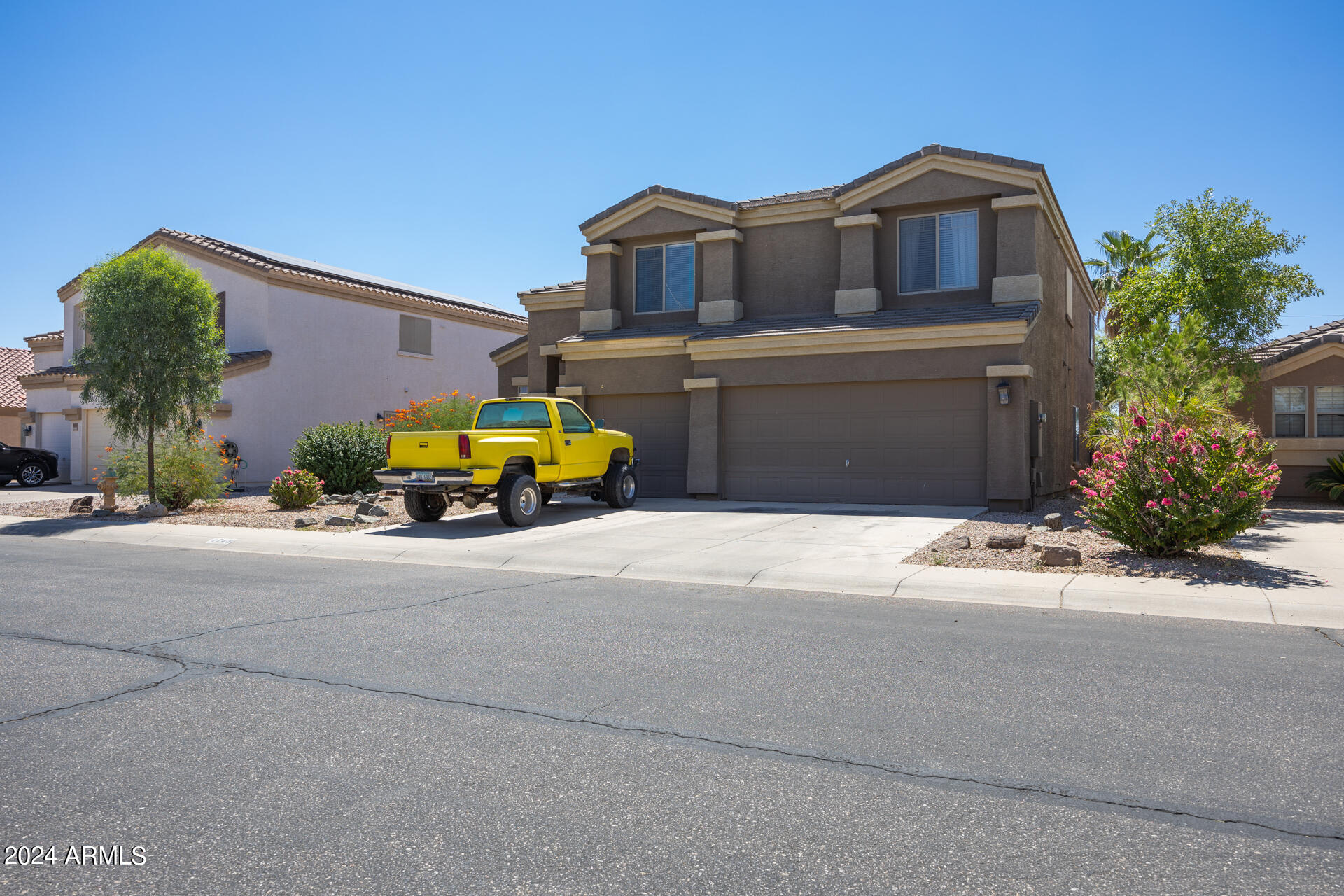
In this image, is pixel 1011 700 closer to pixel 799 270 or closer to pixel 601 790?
pixel 601 790

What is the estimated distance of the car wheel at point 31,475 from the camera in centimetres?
2755

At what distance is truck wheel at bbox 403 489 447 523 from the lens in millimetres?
14844

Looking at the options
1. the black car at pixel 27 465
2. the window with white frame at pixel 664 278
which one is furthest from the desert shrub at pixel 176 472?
the black car at pixel 27 465

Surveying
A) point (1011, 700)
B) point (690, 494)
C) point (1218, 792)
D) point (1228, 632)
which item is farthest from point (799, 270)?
point (1218, 792)

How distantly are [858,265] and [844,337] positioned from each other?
A: 6.86 ft

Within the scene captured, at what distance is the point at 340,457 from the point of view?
19.7m

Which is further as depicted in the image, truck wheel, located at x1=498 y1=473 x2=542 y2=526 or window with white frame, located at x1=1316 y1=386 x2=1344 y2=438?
window with white frame, located at x1=1316 y1=386 x2=1344 y2=438

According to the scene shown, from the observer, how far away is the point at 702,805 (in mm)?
3742

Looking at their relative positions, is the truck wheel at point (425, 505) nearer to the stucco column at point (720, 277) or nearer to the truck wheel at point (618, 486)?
the truck wheel at point (618, 486)

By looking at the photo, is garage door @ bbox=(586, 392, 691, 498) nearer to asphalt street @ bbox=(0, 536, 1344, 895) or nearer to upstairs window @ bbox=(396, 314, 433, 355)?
upstairs window @ bbox=(396, 314, 433, 355)

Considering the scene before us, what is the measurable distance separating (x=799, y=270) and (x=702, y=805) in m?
17.1

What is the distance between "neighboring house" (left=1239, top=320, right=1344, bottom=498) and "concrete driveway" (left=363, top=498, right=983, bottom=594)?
9.32m

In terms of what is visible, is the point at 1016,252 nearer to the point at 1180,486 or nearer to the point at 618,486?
the point at 1180,486

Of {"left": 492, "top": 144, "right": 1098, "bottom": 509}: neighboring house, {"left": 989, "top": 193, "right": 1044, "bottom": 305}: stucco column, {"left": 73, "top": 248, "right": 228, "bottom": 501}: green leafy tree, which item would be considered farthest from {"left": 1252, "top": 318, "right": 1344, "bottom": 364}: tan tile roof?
{"left": 73, "top": 248, "right": 228, "bottom": 501}: green leafy tree
